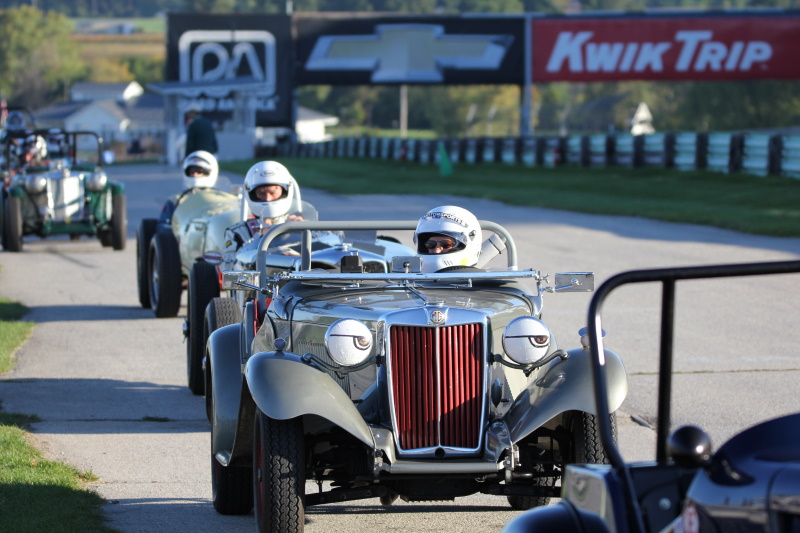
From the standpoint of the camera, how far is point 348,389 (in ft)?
18.5

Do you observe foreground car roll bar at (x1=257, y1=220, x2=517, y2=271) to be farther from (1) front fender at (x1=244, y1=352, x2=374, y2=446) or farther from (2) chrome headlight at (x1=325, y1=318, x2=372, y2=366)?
(1) front fender at (x1=244, y1=352, x2=374, y2=446)

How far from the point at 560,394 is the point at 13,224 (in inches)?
560

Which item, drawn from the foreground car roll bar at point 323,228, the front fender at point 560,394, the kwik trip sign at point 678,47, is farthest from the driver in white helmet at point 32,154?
the kwik trip sign at point 678,47

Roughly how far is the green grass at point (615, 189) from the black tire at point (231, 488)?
45.9 ft

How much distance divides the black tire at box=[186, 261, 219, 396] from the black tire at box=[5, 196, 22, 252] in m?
9.17

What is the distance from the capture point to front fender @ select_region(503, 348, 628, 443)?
523cm

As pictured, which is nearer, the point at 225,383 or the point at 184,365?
the point at 225,383

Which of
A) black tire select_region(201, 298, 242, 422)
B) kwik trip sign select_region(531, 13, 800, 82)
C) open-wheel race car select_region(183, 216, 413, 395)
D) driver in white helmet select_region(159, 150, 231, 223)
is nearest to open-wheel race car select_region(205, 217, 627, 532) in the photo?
black tire select_region(201, 298, 242, 422)

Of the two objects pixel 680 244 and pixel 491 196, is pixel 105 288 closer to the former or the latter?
pixel 680 244

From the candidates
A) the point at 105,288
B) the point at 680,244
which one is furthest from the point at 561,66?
the point at 105,288

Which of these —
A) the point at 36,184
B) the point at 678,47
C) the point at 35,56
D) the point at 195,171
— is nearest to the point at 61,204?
A: the point at 36,184

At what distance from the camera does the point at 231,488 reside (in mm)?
6020

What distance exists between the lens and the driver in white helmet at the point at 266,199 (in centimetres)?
1038

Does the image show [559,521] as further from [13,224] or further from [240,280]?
[13,224]
